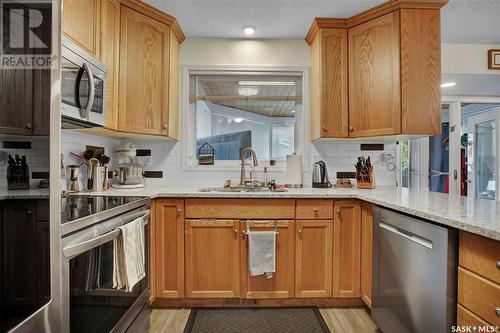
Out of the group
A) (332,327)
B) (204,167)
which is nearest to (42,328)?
(332,327)

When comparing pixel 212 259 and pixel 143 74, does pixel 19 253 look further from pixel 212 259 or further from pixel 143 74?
pixel 143 74

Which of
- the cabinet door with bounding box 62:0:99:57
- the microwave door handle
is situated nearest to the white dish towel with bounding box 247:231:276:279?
the microwave door handle

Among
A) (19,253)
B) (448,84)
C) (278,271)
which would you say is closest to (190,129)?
(278,271)

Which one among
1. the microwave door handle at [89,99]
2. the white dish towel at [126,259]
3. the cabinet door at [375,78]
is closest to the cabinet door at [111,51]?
the microwave door handle at [89,99]

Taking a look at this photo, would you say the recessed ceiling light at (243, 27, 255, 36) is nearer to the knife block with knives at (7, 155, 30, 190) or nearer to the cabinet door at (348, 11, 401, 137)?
the cabinet door at (348, 11, 401, 137)

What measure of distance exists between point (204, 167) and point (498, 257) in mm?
2262

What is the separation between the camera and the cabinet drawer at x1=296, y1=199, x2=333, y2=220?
210 cm

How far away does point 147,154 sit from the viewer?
8.90 feet

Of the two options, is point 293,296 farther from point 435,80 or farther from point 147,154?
point 435,80

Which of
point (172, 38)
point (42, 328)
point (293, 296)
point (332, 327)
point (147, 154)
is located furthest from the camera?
point (147, 154)

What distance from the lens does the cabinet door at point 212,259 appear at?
2076 mm

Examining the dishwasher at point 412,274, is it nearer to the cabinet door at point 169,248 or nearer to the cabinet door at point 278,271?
the cabinet door at point 278,271

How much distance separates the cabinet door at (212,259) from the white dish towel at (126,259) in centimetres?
61

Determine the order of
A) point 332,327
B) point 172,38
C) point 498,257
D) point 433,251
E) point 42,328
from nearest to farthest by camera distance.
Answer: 1. point 42,328
2. point 498,257
3. point 433,251
4. point 332,327
5. point 172,38
